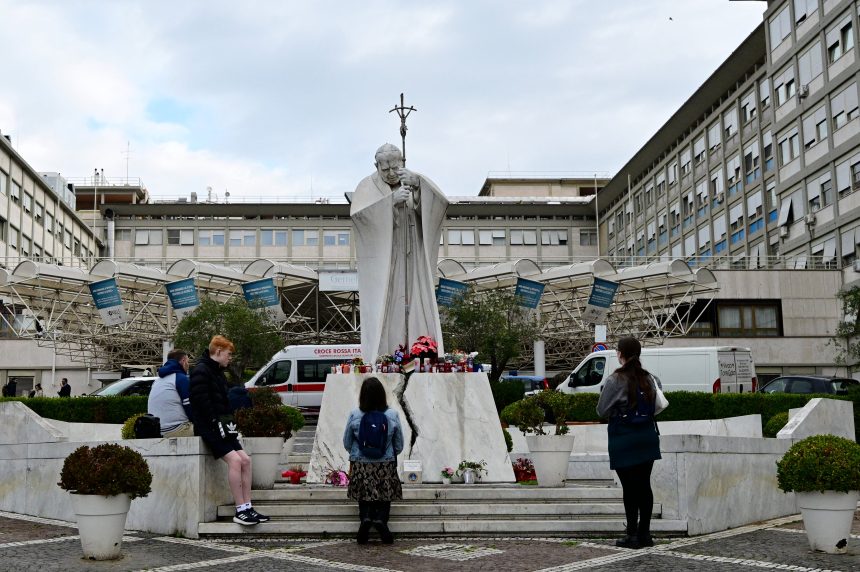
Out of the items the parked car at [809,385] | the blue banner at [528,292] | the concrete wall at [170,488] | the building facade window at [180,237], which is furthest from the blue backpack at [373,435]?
the building facade window at [180,237]

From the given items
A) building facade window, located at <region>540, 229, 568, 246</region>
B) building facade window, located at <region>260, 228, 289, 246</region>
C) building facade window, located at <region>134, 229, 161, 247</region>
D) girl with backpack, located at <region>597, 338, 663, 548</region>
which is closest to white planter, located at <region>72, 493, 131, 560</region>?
girl with backpack, located at <region>597, 338, 663, 548</region>

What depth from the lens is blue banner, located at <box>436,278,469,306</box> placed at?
35094 mm

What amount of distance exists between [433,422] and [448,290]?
2416 cm

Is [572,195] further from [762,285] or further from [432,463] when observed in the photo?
[432,463]

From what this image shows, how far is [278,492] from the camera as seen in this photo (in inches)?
382

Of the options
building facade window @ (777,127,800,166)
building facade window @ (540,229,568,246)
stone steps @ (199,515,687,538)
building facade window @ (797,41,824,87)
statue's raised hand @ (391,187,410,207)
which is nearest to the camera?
stone steps @ (199,515,687,538)

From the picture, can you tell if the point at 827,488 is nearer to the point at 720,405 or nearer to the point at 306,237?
the point at 720,405

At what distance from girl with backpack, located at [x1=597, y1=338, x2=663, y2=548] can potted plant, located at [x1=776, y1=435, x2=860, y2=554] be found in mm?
1262

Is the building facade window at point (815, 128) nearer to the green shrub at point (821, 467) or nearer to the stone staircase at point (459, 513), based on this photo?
the stone staircase at point (459, 513)

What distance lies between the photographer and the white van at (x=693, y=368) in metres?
24.4

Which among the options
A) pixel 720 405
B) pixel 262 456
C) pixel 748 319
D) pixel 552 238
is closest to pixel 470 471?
pixel 262 456

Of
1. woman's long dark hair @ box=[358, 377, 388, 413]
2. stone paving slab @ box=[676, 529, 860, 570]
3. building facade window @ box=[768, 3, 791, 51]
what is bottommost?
stone paving slab @ box=[676, 529, 860, 570]

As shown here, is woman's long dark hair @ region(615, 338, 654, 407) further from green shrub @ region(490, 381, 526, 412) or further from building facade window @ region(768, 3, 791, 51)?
building facade window @ region(768, 3, 791, 51)

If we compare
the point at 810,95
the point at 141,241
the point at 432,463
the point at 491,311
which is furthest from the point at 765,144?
the point at 141,241
